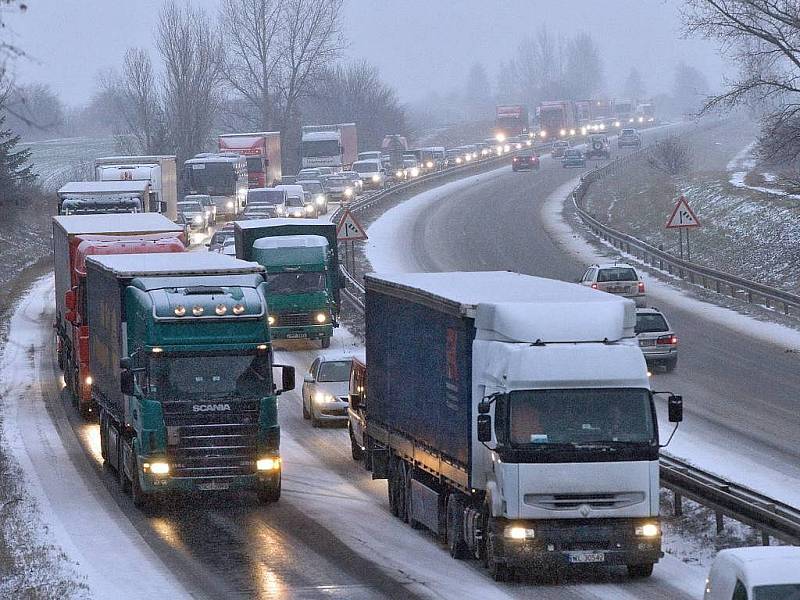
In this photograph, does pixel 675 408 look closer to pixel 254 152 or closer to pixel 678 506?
pixel 678 506

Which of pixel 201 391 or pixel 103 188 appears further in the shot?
pixel 103 188

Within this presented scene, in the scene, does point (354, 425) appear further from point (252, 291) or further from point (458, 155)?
point (458, 155)

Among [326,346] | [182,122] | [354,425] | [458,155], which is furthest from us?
[458,155]

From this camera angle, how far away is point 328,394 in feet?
98.4

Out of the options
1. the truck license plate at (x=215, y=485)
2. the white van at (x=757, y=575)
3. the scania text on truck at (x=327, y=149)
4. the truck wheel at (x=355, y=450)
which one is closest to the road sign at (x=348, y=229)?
the truck wheel at (x=355, y=450)

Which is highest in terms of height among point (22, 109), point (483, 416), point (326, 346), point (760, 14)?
point (760, 14)

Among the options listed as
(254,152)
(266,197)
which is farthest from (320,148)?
(266,197)

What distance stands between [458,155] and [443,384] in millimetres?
95947

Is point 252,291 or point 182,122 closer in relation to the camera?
point 252,291

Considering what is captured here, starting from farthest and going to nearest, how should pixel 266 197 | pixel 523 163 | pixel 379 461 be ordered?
1. pixel 523 163
2. pixel 266 197
3. pixel 379 461

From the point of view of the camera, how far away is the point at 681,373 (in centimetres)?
3328

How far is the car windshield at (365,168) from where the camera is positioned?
9138cm

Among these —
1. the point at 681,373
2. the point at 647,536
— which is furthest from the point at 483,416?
the point at 681,373

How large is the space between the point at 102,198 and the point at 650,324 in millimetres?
20331
